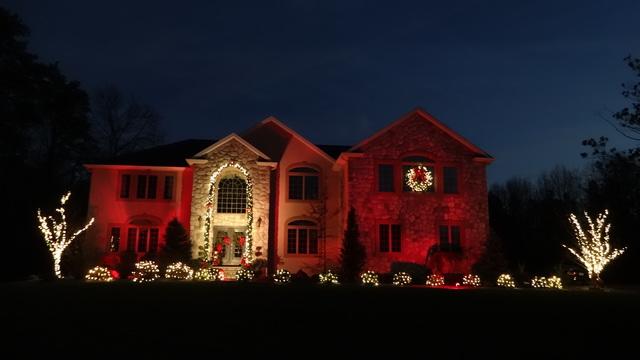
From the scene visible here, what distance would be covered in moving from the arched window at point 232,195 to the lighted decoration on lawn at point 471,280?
1079 cm

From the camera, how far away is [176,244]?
24.1 metres

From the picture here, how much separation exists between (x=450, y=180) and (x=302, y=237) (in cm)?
797

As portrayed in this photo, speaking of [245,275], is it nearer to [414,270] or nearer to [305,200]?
[305,200]

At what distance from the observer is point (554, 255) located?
106 ft

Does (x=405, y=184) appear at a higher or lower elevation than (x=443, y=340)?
higher

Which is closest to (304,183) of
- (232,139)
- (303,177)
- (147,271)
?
(303,177)

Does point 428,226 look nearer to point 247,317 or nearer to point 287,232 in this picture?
point 287,232

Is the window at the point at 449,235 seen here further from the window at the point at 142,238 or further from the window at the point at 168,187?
the window at the point at 142,238

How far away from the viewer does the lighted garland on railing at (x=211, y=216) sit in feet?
81.8

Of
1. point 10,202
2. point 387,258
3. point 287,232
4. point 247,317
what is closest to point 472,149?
point 387,258

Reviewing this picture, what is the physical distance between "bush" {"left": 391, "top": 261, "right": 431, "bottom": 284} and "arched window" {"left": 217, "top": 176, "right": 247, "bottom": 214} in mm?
7929

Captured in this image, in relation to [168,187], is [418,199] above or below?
below

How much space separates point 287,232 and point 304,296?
13.7 m

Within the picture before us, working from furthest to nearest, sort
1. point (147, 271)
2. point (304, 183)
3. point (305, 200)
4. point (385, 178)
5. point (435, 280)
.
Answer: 1. point (304, 183)
2. point (305, 200)
3. point (385, 178)
4. point (147, 271)
5. point (435, 280)
